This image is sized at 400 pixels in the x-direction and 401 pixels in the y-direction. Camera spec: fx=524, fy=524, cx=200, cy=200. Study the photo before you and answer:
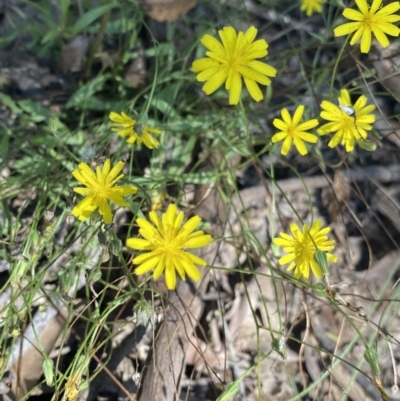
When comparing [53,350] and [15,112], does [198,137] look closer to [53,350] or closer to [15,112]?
[15,112]

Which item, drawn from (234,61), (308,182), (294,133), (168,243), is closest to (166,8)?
(234,61)

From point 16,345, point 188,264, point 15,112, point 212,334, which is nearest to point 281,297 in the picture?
point 212,334

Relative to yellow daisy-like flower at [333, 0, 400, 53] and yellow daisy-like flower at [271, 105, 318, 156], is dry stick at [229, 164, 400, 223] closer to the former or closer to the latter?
yellow daisy-like flower at [271, 105, 318, 156]

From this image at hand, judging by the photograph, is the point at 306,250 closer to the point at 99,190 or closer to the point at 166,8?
the point at 99,190

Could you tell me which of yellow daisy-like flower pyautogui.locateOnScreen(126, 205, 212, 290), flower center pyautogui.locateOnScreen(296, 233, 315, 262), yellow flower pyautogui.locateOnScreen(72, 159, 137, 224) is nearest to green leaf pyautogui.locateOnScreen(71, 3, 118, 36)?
yellow flower pyautogui.locateOnScreen(72, 159, 137, 224)

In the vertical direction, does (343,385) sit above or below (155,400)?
below

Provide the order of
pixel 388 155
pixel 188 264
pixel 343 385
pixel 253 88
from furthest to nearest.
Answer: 1. pixel 388 155
2. pixel 343 385
3. pixel 253 88
4. pixel 188 264
